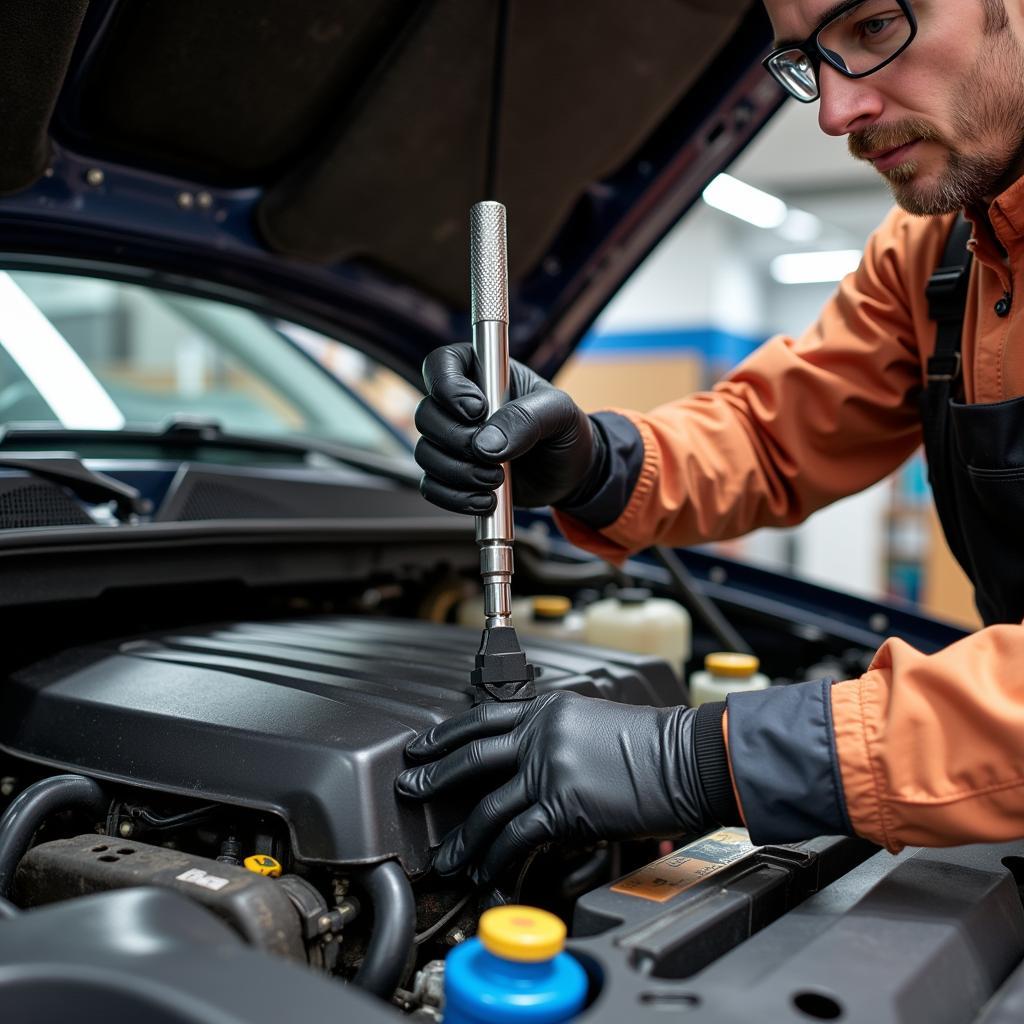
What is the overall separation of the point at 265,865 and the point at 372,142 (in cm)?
99

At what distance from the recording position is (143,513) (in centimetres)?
126

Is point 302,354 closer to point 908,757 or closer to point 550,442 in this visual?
point 550,442

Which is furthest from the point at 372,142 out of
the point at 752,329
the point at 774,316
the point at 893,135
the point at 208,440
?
the point at 774,316

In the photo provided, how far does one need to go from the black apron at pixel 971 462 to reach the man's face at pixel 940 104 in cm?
15

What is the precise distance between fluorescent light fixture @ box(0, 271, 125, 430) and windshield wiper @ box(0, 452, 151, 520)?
0.90 feet

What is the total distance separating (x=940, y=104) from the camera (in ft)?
3.41

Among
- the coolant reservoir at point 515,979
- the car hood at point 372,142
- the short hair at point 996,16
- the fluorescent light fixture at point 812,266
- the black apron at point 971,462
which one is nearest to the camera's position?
the coolant reservoir at point 515,979

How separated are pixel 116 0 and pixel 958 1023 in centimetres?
120

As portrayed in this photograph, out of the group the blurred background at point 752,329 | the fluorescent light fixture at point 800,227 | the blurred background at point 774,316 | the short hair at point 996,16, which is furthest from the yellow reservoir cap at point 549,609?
the fluorescent light fixture at point 800,227

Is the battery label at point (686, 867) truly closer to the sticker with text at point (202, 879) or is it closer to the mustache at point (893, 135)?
the sticker with text at point (202, 879)

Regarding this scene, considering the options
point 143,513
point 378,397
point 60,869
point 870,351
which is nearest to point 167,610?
point 143,513

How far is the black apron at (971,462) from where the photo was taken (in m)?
1.11

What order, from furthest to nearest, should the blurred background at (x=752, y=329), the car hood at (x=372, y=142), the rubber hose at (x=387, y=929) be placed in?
the blurred background at (x=752, y=329), the car hood at (x=372, y=142), the rubber hose at (x=387, y=929)

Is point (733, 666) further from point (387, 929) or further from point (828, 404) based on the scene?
point (387, 929)
